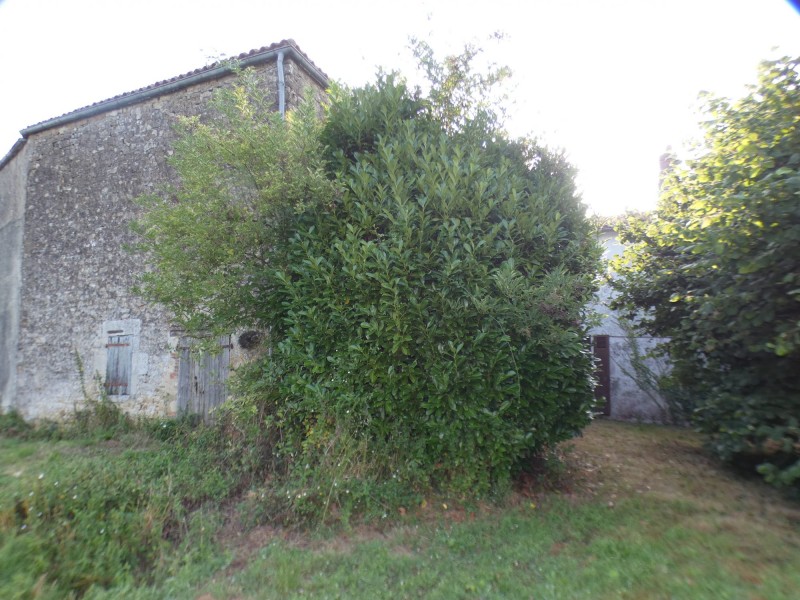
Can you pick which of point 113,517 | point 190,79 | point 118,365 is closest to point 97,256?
point 118,365

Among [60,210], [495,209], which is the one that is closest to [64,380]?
[60,210]

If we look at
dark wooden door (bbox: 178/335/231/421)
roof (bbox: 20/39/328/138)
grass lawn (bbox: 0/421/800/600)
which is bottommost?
grass lawn (bbox: 0/421/800/600)

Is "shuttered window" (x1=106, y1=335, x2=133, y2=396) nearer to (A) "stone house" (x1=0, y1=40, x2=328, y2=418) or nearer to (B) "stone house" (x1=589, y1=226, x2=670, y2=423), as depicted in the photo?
(A) "stone house" (x1=0, y1=40, x2=328, y2=418)

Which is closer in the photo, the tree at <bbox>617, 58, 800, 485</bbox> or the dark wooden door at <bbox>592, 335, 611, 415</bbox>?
the tree at <bbox>617, 58, 800, 485</bbox>

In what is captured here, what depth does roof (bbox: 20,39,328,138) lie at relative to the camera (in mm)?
8219

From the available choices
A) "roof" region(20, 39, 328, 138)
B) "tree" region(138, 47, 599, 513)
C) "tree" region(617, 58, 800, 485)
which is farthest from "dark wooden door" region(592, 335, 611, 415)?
"roof" region(20, 39, 328, 138)

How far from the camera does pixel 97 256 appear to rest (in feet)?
33.2

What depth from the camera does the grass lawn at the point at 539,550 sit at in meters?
3.66

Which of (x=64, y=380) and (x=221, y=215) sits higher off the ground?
(x=221, y=215)

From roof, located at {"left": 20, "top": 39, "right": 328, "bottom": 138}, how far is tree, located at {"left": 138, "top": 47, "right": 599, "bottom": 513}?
2.16 meters

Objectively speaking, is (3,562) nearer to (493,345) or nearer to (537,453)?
(493,345)

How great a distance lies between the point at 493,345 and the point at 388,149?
2.24 m

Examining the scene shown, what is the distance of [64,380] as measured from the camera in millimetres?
10539

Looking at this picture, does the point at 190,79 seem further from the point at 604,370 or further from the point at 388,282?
the point at 604,370
